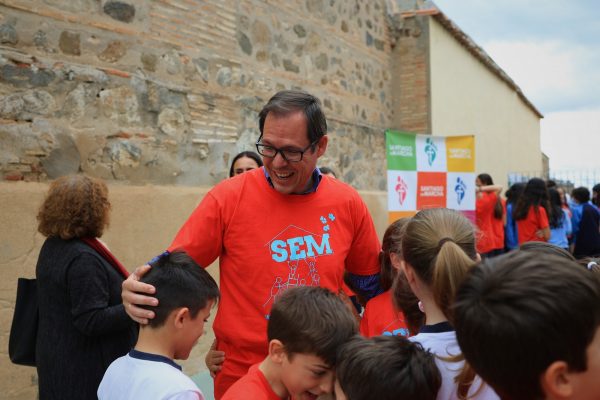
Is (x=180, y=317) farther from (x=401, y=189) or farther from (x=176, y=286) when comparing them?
(x=401, y=189)

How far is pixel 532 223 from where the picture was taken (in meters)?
7.27

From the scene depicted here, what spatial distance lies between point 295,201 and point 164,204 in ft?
8.38

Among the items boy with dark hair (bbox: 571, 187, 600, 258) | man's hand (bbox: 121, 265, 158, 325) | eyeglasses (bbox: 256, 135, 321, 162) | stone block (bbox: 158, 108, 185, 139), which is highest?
stone block (bbox: 158, 108, 185, 139)

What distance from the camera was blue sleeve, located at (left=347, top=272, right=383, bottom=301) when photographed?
2588mm

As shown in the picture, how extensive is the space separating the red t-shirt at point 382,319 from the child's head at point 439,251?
21.9 inches

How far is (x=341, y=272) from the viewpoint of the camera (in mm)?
2416

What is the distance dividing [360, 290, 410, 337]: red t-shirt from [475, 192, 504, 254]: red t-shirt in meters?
5.33

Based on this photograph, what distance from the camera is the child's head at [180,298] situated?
191 centimetres

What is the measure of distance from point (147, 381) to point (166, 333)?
0.18 m

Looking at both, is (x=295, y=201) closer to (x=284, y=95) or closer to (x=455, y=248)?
(x=284, y=95)

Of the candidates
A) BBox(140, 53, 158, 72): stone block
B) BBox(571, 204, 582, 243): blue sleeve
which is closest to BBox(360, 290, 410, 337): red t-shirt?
BBox(140, 53, 158, 72): stone block

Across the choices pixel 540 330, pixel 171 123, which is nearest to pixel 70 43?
pixel 171 123

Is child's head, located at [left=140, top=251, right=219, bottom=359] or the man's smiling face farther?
the man's smiling face

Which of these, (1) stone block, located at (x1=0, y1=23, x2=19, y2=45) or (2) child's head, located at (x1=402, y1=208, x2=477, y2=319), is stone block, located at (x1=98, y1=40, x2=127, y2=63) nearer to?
(1) stone block, located at (x1=0, y1=23, x2=19, y2=45)
